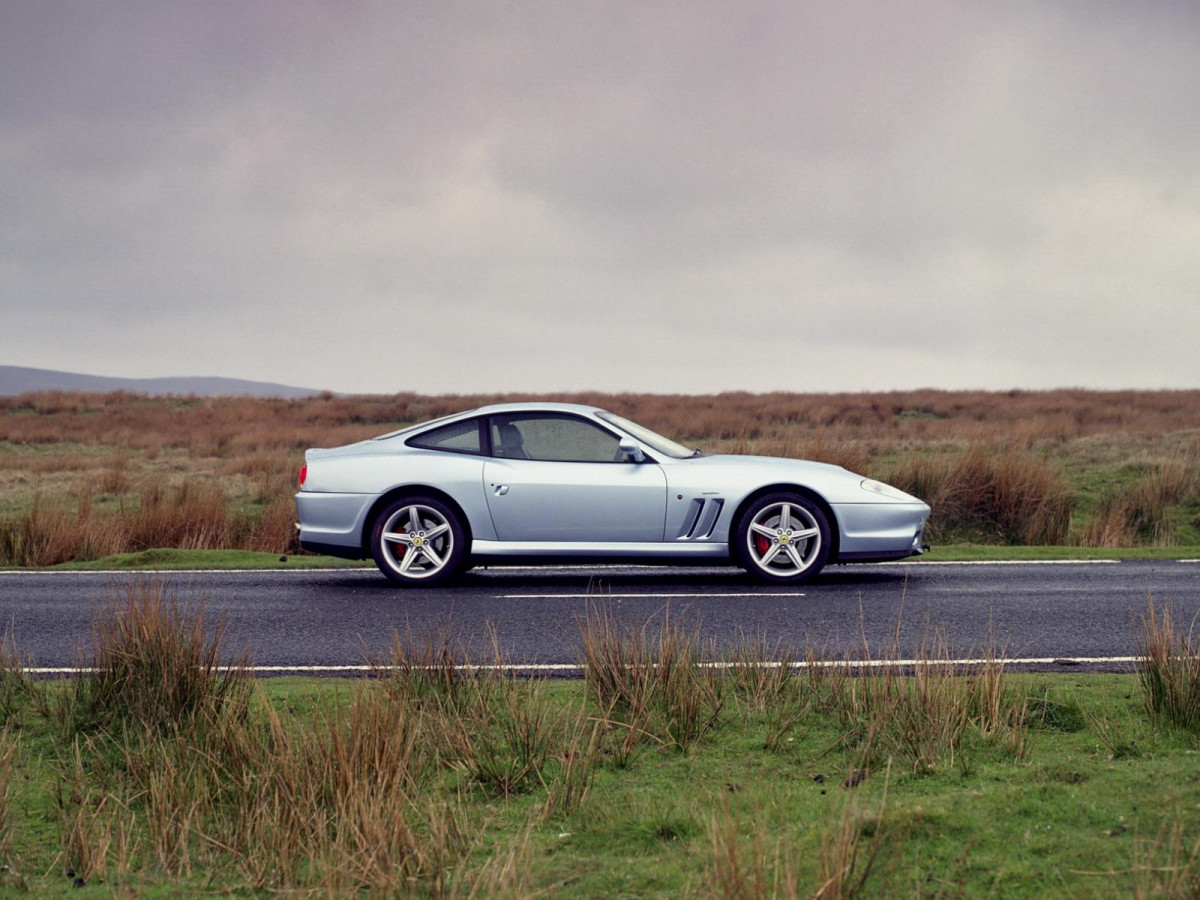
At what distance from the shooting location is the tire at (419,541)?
445 inches

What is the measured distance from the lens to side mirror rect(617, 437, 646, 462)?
37.1 feet

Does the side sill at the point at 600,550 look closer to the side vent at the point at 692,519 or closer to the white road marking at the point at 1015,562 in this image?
the side vent at the point at 692,519

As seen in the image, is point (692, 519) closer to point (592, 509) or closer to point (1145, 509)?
point (592, 509)

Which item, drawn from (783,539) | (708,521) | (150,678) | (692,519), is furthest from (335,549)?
(150,678)

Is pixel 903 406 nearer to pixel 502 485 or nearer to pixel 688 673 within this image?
pixel 502 485

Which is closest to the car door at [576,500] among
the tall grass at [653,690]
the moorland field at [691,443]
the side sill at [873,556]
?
the side sill at [873,556]

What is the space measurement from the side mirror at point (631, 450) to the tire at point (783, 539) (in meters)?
1.06

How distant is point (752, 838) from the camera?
13.1ft

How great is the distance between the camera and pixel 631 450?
37.1 ft

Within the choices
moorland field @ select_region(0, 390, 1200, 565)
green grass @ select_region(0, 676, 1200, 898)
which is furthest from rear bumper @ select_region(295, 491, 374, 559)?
green grass @ select_region(0, 676, 1200, 898)

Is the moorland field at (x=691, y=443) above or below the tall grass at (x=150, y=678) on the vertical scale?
above

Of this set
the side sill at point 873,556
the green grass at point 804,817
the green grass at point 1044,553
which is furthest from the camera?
the green grass at point 1044,553

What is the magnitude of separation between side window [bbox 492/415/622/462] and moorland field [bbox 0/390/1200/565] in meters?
5.75

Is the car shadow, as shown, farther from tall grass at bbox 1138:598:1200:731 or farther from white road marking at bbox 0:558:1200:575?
tall grass at bbox 1138:598:1200:731
